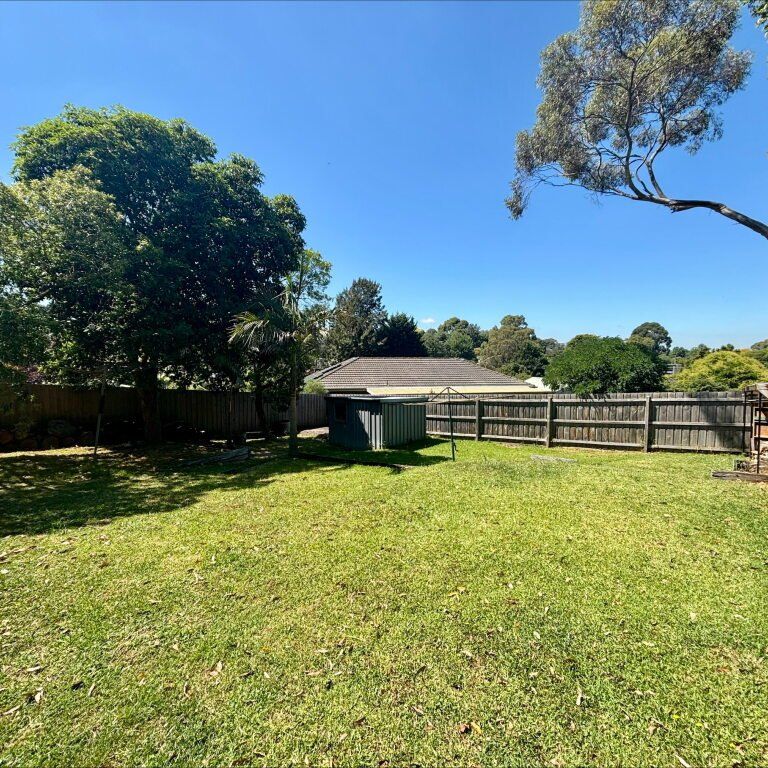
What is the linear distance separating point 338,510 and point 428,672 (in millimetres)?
3255

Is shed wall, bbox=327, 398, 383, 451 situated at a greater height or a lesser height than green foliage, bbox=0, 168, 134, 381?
lesser

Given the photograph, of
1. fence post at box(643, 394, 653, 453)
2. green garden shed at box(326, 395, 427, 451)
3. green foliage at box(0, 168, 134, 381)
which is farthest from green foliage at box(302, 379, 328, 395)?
fence post at box(643, 394, 653, 453)

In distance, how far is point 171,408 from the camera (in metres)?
13.9

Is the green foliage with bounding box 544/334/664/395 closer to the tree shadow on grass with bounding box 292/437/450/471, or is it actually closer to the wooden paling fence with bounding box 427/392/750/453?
the wooden paling fence with bounding box 427/392/750/453

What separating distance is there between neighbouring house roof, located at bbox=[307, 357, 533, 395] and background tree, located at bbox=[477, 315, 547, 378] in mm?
23149

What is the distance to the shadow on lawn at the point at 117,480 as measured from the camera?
5.42 metres

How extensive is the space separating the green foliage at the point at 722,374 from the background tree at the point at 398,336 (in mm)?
25801

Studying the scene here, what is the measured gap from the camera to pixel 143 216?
10.3 metres

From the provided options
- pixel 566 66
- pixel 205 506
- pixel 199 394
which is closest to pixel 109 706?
pixel 205 506

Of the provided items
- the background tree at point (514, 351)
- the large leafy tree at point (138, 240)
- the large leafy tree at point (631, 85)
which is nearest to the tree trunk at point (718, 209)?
the large leafy tree at point (631, 85)

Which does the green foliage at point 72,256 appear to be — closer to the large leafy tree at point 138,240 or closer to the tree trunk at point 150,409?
the large leafy tree at point 138,240

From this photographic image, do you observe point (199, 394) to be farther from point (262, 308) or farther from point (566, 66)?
point (566, 66)

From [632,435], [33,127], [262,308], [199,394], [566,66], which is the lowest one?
[632,435]

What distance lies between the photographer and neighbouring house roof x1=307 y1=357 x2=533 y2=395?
1936 centimetres
